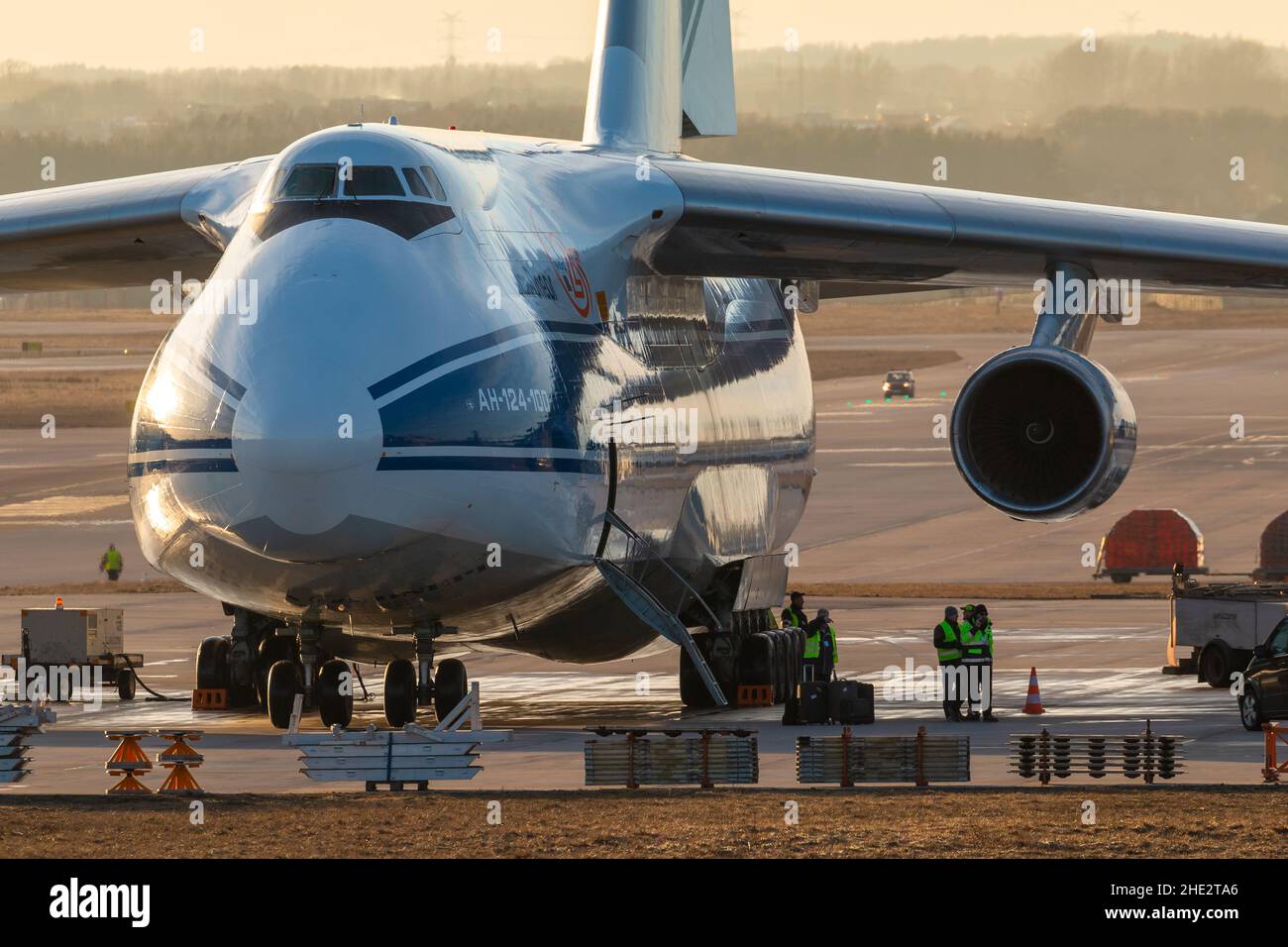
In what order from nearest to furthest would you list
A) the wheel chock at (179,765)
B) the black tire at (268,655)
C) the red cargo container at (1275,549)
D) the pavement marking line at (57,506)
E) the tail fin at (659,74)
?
1. the wheel chock at (179,765)
2. the black tire at (268,655)
3. the tail fin at (659,74)
4. the red cargo container at (1275,549)
5. the pavement marking line at (57,506)

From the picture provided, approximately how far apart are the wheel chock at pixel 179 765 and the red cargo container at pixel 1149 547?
29903mm

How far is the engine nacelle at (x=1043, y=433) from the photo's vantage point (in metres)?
22.8

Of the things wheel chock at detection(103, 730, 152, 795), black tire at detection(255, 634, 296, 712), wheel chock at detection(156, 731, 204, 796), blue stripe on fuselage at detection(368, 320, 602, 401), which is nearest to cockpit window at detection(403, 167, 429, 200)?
blue stripe on fuselage at detection(368, 320, 602, 401)

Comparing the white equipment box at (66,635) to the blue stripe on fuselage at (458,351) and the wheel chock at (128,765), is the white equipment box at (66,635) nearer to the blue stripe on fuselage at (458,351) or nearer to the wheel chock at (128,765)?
the blue stripe on fuselage at (458,351)

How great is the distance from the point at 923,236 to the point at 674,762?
7416 mm

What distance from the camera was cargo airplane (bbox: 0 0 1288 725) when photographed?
19.0 metres

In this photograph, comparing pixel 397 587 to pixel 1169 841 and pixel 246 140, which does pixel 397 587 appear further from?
pixel 246 140

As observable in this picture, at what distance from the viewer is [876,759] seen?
18781 millimetres

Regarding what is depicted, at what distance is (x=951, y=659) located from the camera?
25219mm

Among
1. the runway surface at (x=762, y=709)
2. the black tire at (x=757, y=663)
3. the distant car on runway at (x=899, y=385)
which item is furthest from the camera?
the distant car on runway at (x=899, y=385)

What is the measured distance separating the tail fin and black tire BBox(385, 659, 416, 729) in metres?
7.11

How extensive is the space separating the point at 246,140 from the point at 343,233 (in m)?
134

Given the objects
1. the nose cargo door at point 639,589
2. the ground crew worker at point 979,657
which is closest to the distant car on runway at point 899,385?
the ground crew worker at point 979,657

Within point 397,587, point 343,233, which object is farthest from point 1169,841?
point 343,233
